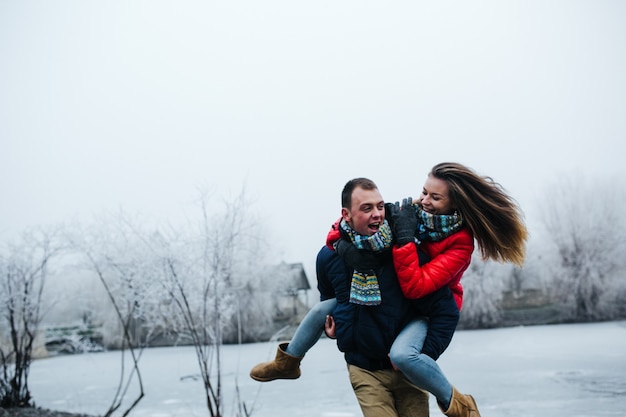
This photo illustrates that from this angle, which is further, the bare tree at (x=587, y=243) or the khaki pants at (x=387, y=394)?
the bare tree at (x=587, y=243)

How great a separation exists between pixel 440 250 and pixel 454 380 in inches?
290

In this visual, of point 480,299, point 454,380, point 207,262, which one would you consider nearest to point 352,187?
point 207,262

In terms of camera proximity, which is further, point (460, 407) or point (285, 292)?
point (285, 292)

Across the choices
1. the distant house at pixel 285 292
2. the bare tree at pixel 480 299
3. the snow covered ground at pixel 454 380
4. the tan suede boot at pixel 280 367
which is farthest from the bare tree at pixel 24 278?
the bare tree at pixel 480 299

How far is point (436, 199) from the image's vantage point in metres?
2.48

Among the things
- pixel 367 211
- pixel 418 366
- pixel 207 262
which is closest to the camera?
pixel 418 366

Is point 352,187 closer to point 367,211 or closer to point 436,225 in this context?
point 367,211

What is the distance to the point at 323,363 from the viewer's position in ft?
40.2

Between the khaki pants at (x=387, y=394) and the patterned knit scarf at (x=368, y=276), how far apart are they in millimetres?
335

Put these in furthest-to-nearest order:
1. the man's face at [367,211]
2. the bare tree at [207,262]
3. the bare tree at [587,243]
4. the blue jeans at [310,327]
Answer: the bare tree at [587,243] → the bare tree at [207,262] → the blue jeans at [310,327] → the man's face at [367,211]

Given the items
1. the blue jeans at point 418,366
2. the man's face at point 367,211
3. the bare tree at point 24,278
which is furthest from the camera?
the bare tree at point 24,278

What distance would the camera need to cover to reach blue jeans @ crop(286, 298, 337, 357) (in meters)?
2.63

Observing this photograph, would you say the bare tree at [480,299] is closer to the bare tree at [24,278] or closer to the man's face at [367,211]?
the bare tree at [24,278]

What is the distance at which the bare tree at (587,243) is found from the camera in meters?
17.7
